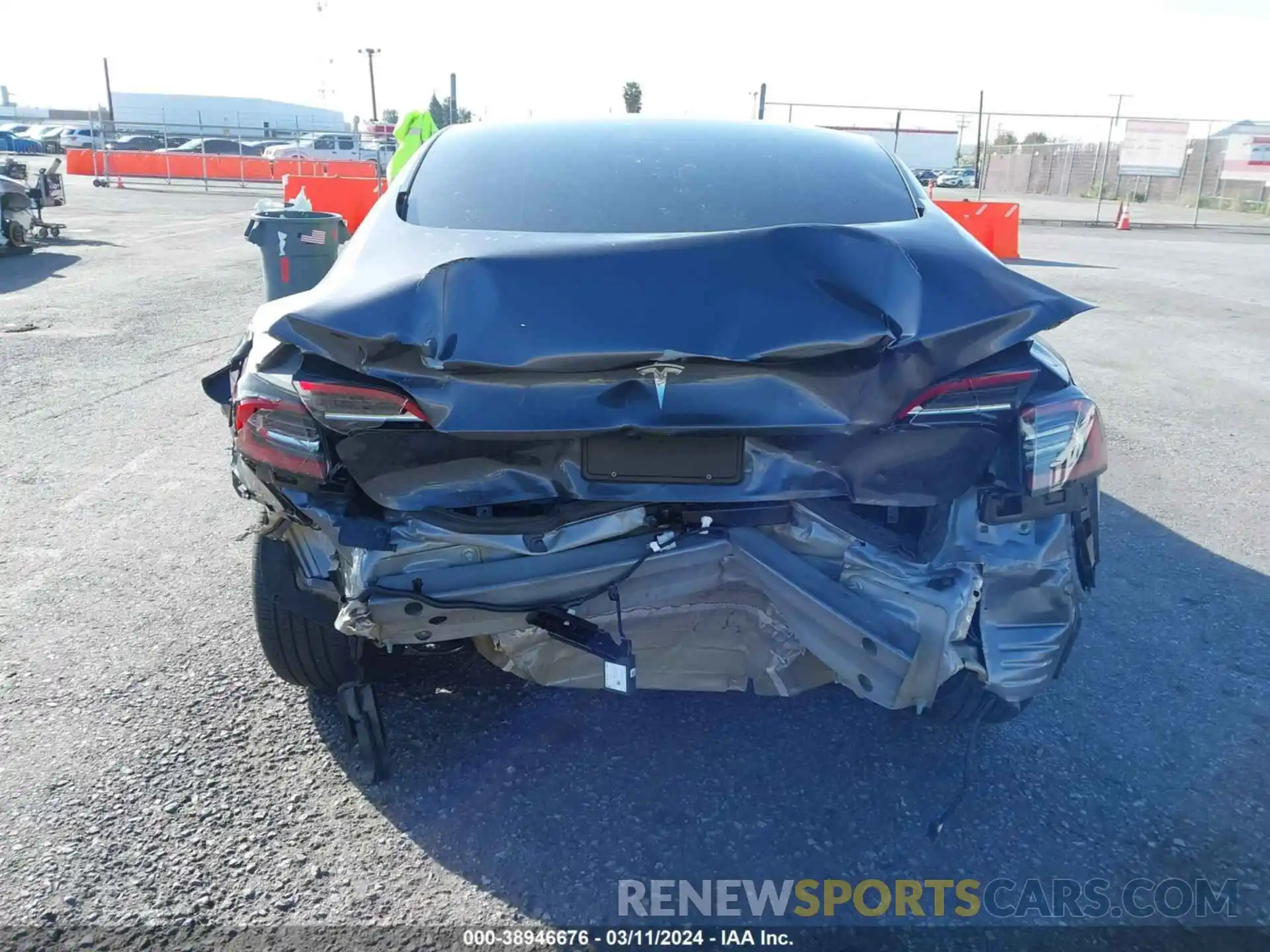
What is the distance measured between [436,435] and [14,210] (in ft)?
42.4

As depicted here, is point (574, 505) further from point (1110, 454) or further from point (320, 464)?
point (1110, 454)

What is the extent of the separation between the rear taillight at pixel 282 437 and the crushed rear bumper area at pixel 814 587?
148 mm

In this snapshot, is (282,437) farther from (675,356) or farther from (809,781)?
(809,781)

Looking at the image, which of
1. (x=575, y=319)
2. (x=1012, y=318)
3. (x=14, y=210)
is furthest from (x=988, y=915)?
(x=14, y=210)

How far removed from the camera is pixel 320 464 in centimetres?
239

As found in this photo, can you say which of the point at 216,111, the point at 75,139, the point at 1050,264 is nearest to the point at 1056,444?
the point at 1050,264

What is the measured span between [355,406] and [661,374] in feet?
2.34

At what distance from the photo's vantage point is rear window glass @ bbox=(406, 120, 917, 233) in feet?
9.66

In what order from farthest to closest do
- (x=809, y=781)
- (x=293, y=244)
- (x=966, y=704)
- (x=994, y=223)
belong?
(x=994, y=223), (x=293, y=244), (x=809, y=781), (x=966, y=704)

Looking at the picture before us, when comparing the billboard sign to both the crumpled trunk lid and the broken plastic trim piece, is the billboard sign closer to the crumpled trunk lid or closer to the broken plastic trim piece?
the crumpled trunk lid

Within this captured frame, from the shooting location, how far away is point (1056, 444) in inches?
Result: 93.7

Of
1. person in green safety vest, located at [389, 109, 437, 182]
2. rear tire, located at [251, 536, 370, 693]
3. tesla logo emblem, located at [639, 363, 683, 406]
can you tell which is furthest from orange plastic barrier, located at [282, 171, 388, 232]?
tesla logo emblem, located at [639, 363, 683, 406]

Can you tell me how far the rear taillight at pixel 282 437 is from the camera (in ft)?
7.84

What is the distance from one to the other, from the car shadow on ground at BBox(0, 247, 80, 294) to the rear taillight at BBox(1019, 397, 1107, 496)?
11.0 metres
